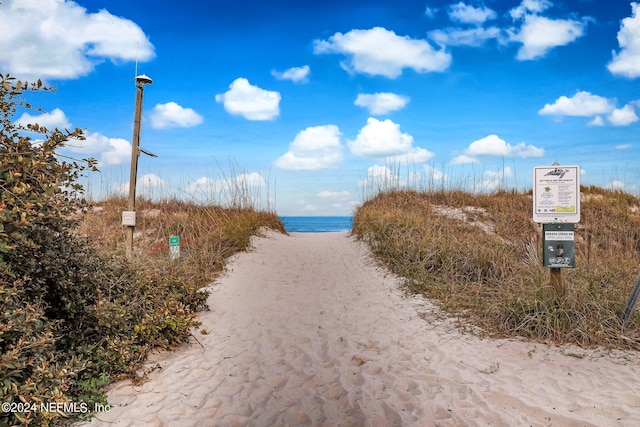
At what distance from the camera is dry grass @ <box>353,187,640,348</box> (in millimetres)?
5258

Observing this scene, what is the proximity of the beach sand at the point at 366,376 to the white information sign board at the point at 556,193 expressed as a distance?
153 centimetres

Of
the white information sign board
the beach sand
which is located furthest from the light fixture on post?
the white information sign board

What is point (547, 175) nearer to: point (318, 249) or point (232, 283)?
point (232, 283)

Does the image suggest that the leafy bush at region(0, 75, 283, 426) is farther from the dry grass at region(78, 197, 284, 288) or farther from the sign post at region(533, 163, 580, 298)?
the sign post at region(533, 163, 580, 298)


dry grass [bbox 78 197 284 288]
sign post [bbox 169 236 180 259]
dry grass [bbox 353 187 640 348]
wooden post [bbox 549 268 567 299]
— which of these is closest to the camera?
dry grass [bbox 353 187 640 348]

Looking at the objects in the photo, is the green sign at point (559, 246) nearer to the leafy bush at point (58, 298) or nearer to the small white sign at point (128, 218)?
the leafy bush at point (58, 298)

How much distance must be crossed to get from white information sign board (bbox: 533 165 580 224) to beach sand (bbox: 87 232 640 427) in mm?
1533

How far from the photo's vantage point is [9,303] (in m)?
3.04

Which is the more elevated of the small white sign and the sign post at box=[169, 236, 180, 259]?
the small white sign

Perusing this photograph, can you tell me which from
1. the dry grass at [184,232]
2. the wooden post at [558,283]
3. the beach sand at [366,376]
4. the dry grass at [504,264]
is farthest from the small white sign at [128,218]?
the wooden post at [558,283]

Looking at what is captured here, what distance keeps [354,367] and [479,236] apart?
217 inches

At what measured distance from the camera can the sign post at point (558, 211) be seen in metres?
5.43

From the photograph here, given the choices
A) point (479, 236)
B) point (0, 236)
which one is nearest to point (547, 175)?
point (479, 236)

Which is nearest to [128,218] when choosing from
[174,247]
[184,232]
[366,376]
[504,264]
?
[174,247]
